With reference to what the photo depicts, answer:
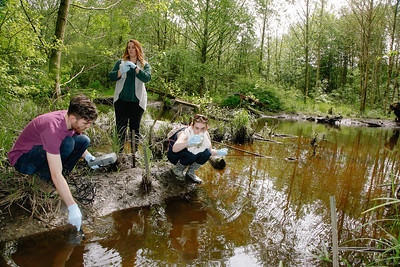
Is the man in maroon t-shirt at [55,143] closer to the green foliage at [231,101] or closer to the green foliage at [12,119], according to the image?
the green foliage at [12,119]

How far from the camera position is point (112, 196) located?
2.84 metres

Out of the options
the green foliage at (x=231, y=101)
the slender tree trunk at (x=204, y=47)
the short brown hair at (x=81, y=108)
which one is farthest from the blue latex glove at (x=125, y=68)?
the green foliage at (x=231, y=101)

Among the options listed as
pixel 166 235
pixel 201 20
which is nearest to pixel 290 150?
pixel 166 235

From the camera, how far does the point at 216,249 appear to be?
7.14ft

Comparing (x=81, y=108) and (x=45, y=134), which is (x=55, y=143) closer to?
(x=45, y=134)

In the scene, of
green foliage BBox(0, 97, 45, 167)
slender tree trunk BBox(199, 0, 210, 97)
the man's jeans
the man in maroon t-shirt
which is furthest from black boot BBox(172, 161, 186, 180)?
slender tree trunk BBox(199, 0, 210, 97)

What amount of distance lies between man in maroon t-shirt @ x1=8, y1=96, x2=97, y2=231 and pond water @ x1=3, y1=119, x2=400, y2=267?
398 millimetres

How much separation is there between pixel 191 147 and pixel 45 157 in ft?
5.34

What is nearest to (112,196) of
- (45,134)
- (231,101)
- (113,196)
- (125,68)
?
(113,196)

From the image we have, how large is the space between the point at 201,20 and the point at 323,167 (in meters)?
10.7

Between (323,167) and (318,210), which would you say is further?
(323,167)

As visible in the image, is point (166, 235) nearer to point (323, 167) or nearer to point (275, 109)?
point (323, 167)

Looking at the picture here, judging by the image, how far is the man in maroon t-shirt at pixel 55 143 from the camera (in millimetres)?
1840

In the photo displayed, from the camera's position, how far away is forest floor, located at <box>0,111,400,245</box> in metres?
2.18
